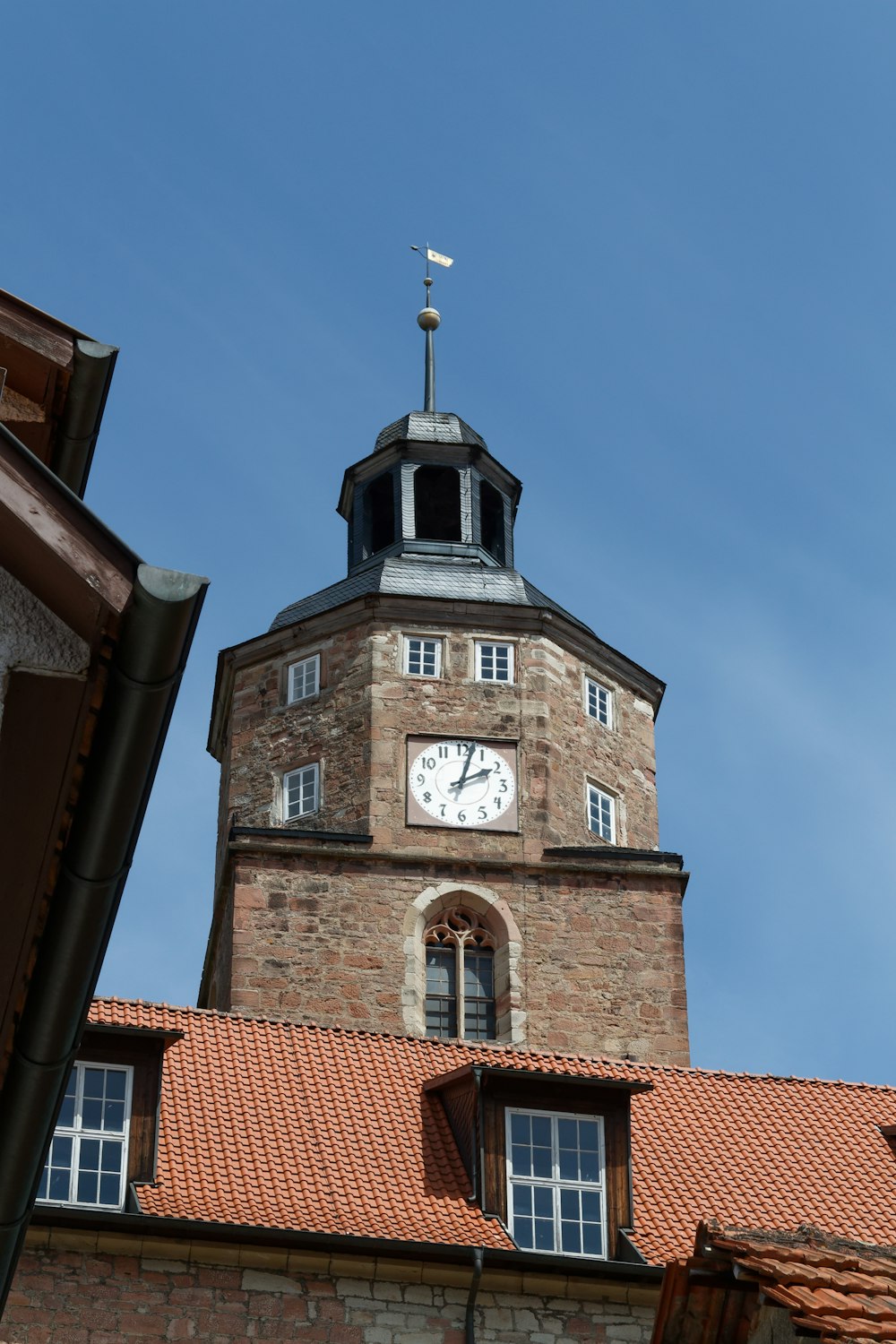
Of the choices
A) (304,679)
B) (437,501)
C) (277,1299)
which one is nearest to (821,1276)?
(277,1299)

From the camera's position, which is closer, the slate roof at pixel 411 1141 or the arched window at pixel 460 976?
the slate roof at pixel 411 1141

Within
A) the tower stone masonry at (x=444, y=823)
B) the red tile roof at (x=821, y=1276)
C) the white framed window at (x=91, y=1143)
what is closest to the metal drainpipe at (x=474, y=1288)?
the white framed window at (x=91, y=1143)

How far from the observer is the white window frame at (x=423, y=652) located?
29.1 metres

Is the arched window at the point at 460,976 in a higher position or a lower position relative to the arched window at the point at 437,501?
lower

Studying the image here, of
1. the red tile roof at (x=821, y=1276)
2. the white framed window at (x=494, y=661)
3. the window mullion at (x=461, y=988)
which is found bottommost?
the red tile roof at (x=821, y=1276)

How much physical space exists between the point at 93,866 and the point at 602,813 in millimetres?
24009

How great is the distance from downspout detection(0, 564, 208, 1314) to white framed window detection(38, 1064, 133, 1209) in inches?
354

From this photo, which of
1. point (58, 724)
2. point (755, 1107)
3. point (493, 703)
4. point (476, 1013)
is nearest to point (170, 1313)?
point (755, 1107)

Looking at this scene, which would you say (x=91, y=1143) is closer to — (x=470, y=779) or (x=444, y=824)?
(x=444, y=824)

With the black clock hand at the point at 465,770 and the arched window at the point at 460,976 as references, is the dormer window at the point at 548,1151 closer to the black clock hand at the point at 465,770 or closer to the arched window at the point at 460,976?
the arched window at the point at 460,976

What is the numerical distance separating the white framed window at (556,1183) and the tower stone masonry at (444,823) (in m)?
9.57

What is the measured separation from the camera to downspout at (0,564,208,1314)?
4.69 m

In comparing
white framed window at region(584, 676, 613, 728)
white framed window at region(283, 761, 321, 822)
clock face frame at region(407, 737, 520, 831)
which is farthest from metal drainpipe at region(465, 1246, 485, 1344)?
white framed window at region(584, 676, 613, 728)

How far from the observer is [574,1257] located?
14812 millimetres
